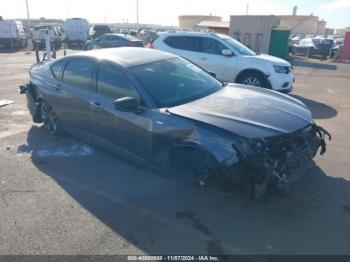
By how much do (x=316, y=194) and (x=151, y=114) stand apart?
87.1 inches

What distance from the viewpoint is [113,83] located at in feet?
14.6

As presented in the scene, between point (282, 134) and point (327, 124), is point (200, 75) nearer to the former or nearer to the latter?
point (282, 134)

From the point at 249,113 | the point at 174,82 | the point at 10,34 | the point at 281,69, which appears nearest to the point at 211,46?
the point at 281,69

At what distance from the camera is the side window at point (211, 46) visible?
945 centimetres

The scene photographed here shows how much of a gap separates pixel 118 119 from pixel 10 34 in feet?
82.0

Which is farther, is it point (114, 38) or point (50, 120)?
point (114, 38)

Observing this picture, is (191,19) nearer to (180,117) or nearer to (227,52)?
(227,52)

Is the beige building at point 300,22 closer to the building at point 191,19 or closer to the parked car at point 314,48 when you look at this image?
the building at point 191,19

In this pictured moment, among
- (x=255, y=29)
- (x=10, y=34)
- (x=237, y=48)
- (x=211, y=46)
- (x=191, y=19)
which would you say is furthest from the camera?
(x=191, y=19)

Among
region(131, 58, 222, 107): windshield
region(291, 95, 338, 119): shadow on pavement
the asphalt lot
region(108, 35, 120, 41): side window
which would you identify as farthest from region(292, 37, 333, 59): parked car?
region(131, 58, 222, 107): windshield

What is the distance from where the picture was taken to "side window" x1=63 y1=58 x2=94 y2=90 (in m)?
4.82

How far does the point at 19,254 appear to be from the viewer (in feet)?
9.95

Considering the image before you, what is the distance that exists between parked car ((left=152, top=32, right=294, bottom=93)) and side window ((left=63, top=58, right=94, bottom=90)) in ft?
16.8

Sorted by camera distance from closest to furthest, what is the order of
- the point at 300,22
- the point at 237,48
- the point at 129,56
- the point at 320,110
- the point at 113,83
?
the point at 113,83
the point at 129,56
the point at 320,110
the point at 237,48
the point at 300,22
